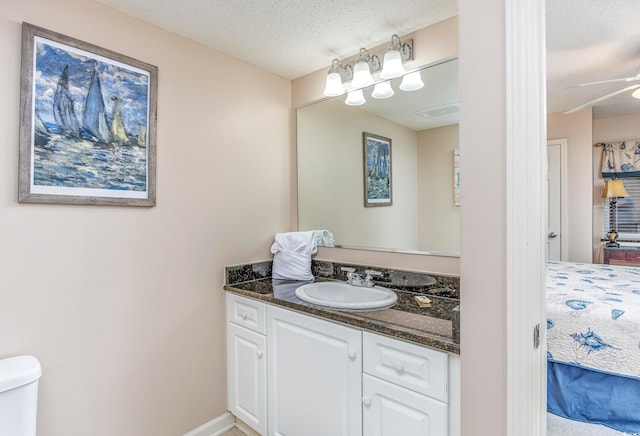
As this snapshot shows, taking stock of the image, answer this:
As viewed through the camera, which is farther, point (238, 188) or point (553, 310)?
point (238, 188)

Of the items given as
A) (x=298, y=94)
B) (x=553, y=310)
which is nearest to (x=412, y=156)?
(x=298, y=94)

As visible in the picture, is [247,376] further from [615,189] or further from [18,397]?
[615,189]

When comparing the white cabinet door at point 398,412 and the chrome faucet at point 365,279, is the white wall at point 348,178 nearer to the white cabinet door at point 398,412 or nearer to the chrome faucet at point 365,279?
the chrome faucet at point 365,279

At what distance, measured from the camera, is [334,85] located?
2000mm

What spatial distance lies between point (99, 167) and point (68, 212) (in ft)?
0.78

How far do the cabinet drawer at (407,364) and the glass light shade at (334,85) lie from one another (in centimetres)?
147

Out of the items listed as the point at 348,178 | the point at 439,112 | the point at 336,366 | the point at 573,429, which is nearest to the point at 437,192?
the point at 439,112

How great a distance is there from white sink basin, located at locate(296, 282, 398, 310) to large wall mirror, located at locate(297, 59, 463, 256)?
0.97ft

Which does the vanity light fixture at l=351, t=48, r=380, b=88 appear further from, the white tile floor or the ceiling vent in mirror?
the white tile floor

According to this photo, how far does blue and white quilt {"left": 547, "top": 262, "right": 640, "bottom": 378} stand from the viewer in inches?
60.3

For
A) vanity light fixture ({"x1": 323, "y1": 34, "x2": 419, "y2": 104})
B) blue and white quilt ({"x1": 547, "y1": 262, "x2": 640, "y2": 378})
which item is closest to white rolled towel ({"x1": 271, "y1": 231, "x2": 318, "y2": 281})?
vanity light fixture ({"x1": 323, "y1": 34, "x2": 419, "y2": 104})

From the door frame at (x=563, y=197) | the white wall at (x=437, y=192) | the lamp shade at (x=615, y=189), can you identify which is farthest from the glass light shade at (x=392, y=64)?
the lamp shade at (x=615, y=189)

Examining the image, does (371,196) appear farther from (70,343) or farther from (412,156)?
(70,343)

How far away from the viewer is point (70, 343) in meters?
1.40
